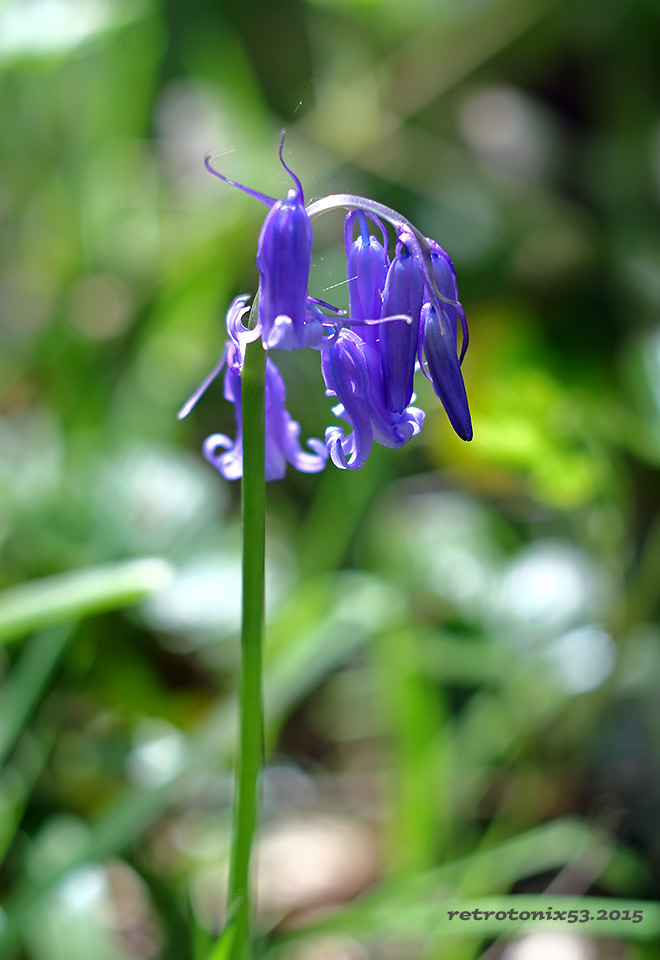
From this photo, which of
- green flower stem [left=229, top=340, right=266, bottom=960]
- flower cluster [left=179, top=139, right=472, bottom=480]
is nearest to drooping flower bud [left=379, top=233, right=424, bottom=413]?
flower cluster [left=179, top=139, right=472, bottom=480]

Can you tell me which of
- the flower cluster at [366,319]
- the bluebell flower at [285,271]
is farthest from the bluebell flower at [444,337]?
the bluebell flower at [285,271]

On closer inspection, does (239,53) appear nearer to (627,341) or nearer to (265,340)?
(627,341)

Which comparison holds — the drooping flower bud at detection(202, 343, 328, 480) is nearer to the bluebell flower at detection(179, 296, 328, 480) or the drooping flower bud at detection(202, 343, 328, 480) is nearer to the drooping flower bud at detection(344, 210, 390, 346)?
the bluebell flower at detection(179, 296, 328, 480)

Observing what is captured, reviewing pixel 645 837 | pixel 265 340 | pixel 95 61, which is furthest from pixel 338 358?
pixel 95 61

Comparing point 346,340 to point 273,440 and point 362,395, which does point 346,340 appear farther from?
point 273,440

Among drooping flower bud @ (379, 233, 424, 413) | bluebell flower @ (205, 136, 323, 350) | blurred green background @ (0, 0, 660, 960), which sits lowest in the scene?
blurred green background @ (0, 0, 660, 960)
